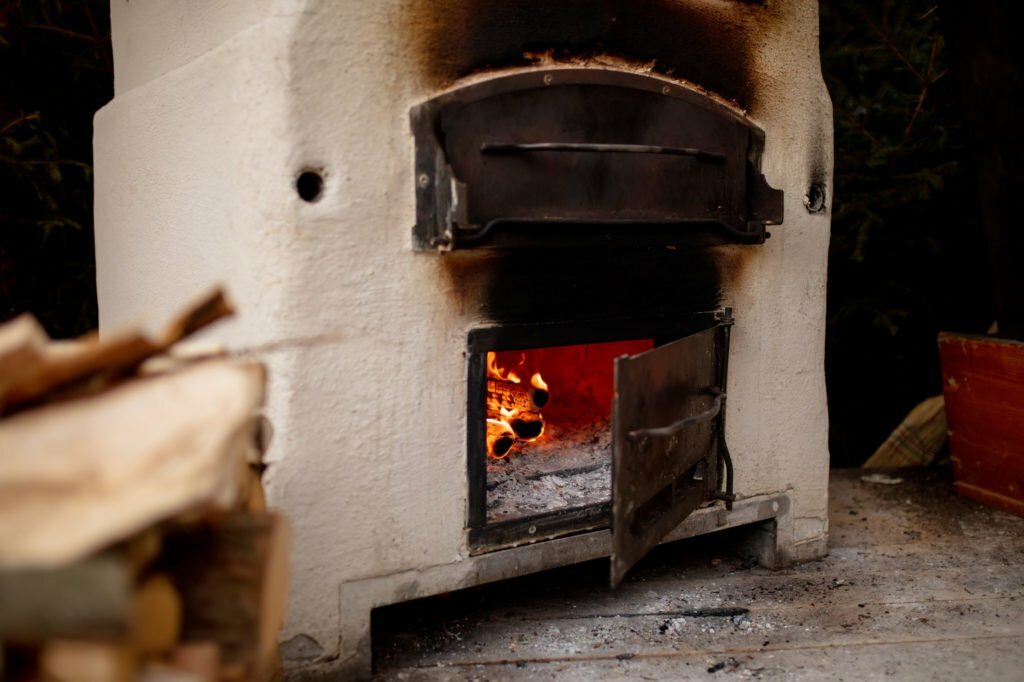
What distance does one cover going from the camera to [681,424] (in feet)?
7.25

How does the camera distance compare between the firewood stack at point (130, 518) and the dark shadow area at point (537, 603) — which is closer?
the firewood stack at point (130, 518)

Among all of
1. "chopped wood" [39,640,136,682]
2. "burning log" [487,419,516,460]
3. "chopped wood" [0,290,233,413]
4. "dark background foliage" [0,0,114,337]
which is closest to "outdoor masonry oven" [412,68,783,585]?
"burning log" [487,419,516,460]

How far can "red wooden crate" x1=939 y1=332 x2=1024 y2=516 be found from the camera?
131 inches

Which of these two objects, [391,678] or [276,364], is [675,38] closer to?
[276,364]

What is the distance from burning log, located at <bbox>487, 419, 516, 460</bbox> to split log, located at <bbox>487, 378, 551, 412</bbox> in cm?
19

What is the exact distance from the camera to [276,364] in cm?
203

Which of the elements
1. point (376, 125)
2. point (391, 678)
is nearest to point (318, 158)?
point (376, 125)

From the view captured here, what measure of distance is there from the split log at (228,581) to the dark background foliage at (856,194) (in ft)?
9.37

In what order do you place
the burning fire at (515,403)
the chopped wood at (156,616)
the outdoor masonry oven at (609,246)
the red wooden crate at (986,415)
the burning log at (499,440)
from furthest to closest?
the red wooden crate at (986,415) < the burning fire at (515,403) < the burning log at (499,440) < the outdoor masonry oven at (609,246) < the chopped wood at (156,616)

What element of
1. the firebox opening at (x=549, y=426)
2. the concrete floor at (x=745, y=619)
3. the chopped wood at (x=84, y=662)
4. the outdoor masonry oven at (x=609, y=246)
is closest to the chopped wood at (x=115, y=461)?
the chopped wood at (x=84, y=662)

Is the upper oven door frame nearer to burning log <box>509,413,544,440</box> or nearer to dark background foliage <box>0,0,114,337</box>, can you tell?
burning log <box>509,413,544,440</box>

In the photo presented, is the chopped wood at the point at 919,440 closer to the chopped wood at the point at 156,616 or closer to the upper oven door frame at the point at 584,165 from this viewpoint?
the upper oven door frame at the point at 584,165

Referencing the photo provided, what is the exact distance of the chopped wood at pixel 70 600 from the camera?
100 cm

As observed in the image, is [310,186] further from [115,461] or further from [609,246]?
[115,461]
